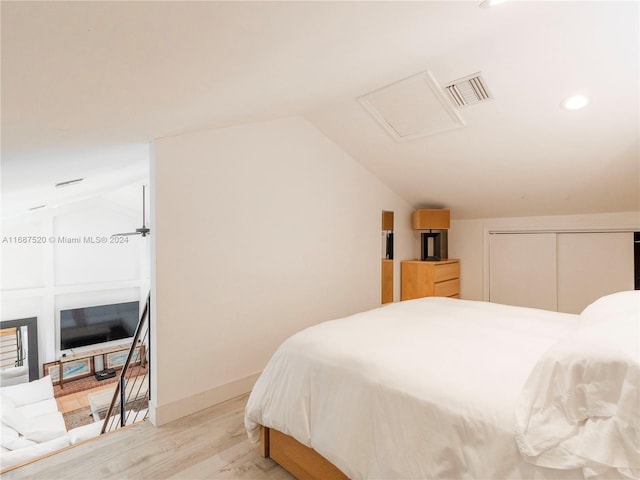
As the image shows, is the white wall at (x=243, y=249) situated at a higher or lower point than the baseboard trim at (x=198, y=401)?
higher

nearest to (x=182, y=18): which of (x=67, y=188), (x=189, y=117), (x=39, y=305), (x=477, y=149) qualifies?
(x=189, y=117)

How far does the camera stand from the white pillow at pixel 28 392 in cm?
451

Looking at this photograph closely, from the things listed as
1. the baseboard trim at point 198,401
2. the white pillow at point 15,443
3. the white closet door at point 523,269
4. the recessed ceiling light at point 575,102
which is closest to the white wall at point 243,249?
the baseboard trim at point 198,401

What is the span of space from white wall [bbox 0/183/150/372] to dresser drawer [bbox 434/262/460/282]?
4.05 meters

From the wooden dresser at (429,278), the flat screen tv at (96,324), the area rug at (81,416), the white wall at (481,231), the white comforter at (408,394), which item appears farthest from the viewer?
the flat screen tv at (96,324)

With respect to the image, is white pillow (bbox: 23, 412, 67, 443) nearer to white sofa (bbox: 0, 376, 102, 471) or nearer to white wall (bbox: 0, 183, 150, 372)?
white sofa (bbox: 0, 376, 102, 471)

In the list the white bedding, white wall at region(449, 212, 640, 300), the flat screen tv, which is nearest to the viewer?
the white bedding

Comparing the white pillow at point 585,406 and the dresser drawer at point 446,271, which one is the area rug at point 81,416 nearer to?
the dresser drawer at point 446,271

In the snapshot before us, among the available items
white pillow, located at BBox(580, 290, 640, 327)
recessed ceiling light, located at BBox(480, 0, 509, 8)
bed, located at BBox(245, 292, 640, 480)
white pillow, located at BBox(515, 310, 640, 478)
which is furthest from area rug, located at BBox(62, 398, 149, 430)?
recessed ceiling light, located at BBox(480, 0, 509, 8)

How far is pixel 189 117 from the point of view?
1947 millimetres

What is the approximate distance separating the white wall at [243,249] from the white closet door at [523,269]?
174 cm

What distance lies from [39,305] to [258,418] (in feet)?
17.8

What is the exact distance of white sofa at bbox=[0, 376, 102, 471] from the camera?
2246 millimetres

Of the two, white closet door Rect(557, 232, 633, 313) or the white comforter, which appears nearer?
the white comforter
